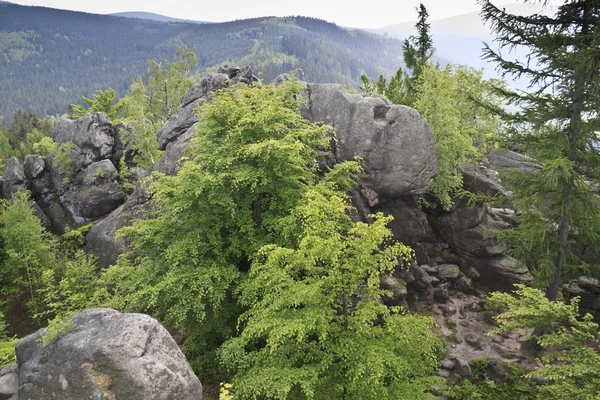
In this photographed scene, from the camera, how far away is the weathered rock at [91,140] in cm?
3269

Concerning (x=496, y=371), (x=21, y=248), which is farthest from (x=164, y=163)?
(x=496, y=371)

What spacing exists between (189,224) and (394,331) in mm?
8788

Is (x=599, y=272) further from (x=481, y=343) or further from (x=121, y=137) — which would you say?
(x=121, y=137)

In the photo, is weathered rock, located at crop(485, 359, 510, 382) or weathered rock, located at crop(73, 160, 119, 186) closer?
weathered rock, located at crop(485, 359, 510, 382)

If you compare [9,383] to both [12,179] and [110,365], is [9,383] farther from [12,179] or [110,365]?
[12,179]

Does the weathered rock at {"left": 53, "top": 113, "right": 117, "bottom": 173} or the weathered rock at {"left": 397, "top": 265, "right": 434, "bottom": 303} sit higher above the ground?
the weathered rock at {"left": 53, "top": 113, "right": 117, "bottom": 173}

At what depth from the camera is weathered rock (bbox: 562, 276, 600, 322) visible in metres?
20.6

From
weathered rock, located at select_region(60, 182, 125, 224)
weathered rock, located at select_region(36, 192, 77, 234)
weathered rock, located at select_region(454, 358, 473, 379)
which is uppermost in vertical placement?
weathered rock, located at select_region(60, 182, 125, 224)

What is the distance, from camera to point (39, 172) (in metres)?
34.2

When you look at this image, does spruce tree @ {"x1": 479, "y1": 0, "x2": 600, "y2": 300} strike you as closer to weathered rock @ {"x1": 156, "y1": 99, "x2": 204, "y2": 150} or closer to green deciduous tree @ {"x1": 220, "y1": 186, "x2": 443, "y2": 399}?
green deciduous tree @ {"x1": 220, "y1": 186, "x2": 443, "y2": 399}

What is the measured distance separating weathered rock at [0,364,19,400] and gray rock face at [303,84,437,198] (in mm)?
15919

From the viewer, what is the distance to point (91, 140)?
32750 mm

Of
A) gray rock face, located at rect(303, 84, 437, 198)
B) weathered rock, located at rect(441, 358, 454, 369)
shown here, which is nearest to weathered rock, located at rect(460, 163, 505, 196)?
gray rock face, located at rect(303, 84, 437, 198)

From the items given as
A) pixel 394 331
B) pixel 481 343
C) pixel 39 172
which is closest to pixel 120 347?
pixel 394 331
